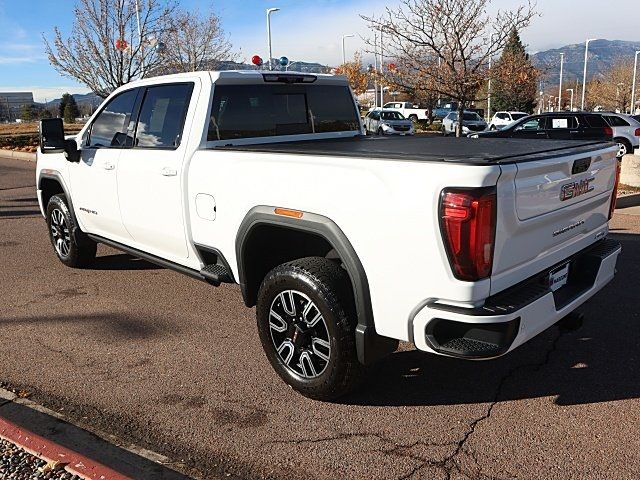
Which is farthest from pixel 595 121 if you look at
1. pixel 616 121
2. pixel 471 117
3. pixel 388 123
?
pixel 471 117

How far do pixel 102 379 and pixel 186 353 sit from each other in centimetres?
60

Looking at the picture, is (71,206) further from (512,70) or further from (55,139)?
(512,70)

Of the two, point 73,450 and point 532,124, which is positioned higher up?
point 532,124

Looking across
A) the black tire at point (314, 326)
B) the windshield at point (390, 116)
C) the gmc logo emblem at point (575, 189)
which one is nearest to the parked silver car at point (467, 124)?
the windshield at point (390, 116)

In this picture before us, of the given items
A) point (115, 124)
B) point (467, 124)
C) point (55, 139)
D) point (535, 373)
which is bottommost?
point (535, 373)

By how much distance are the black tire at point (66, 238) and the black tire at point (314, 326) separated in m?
Result: 3.22

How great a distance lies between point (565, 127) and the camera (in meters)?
16.6

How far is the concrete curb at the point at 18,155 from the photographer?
65.7 feet

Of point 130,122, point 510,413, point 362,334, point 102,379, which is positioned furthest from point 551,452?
point 130,122

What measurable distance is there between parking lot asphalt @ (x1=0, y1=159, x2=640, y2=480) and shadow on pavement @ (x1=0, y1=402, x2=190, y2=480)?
0.36ft

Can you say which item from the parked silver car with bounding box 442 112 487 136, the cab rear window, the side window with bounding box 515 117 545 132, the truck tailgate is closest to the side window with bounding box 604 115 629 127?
the side window with bounding box 515 117 545 132

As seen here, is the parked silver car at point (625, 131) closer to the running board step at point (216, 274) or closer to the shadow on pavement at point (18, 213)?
the shadow on pavement at point (18, 213)

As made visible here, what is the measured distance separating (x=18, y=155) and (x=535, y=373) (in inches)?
832

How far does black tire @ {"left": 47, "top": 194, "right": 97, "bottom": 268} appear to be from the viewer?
6031 mm
